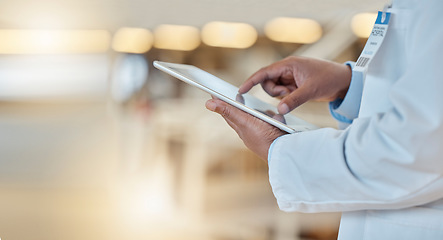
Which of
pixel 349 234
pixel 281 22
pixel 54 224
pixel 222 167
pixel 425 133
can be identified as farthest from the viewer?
pixel 281 22

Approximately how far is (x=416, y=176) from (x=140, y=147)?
1.80 metres

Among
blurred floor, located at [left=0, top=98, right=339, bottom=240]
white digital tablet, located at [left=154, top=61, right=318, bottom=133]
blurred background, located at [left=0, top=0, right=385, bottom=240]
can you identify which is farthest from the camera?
blurred background, located at [left=0, top=0, right=385, bottom=240]

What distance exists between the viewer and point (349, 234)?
0.65 m

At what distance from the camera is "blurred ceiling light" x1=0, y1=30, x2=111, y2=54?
227cm

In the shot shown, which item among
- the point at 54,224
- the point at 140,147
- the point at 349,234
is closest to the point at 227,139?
the point at 140,147

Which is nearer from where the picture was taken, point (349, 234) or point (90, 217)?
point (349, 234)

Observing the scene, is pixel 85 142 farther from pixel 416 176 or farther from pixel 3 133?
pixel 416 176

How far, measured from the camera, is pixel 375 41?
627 mm

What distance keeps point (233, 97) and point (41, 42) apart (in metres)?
1.80

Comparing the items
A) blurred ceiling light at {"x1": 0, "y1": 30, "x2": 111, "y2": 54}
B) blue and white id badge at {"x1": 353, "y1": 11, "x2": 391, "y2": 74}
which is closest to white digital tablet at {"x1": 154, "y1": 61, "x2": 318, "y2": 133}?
blue and white id badge at {"x1": 353, "y1": 11, "x2": 391, "y2": 74}

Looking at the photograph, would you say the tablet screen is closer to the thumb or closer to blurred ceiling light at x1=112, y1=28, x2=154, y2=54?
the thumb

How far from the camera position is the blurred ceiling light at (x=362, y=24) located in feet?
7.42

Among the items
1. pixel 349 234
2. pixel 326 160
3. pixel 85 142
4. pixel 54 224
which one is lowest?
pixel 54 224

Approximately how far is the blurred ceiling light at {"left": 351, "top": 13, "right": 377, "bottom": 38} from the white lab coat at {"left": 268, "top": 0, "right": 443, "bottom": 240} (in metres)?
1.70
